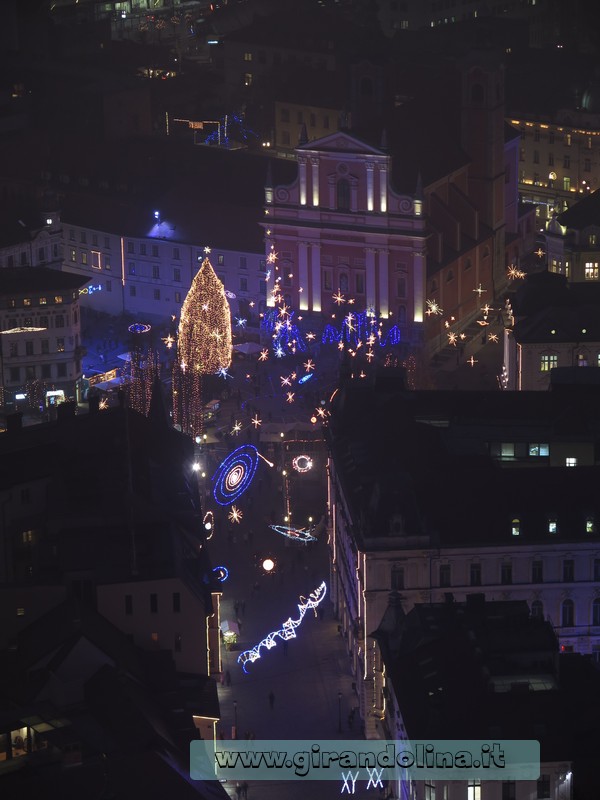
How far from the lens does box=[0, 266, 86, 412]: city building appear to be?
518 feet

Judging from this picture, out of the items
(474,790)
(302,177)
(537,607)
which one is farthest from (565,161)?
(474,790)

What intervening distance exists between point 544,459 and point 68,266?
6003 cm

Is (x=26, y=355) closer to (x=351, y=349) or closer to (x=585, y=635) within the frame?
(x=351, y=349)

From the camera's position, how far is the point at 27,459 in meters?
120

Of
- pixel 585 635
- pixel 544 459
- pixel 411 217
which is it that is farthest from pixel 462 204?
pixel 585 635

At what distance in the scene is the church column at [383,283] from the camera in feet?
547

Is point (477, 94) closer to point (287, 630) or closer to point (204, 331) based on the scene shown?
point (204, 331)

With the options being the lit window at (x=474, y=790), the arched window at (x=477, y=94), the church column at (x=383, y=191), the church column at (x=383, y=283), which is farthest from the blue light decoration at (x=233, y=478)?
the arched window at (x=477, y=94)

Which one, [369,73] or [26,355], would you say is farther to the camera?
[369,73]

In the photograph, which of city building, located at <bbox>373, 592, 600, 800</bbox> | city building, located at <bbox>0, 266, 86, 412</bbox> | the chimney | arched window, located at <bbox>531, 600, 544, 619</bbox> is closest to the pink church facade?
city building, located at <bbox>0, 266, 86, 412</bbox>

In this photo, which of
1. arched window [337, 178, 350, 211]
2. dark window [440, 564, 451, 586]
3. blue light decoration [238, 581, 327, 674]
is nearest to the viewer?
dark window [440, 564, 451, 586]

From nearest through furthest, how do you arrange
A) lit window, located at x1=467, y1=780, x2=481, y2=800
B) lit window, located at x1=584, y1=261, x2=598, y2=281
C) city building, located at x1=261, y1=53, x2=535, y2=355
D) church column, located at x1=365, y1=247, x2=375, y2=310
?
lit window, located at x1=467, y1=780, x2=481, y2=800 → lit window, located at x1=584, y1=261, x2=598, y2=281 → city building, located at x1=261, y1=53, x2=535, y2=355 → church column, located at x1=365, y1=247, x2=375, y2=310

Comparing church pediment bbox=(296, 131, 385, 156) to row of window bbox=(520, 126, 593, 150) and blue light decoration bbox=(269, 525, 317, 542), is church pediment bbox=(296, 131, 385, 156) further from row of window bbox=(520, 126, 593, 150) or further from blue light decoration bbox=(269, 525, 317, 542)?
blue light decoration bbox=(269, 525, 317, 542)

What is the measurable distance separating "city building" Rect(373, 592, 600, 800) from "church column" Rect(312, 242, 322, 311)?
6357cm
